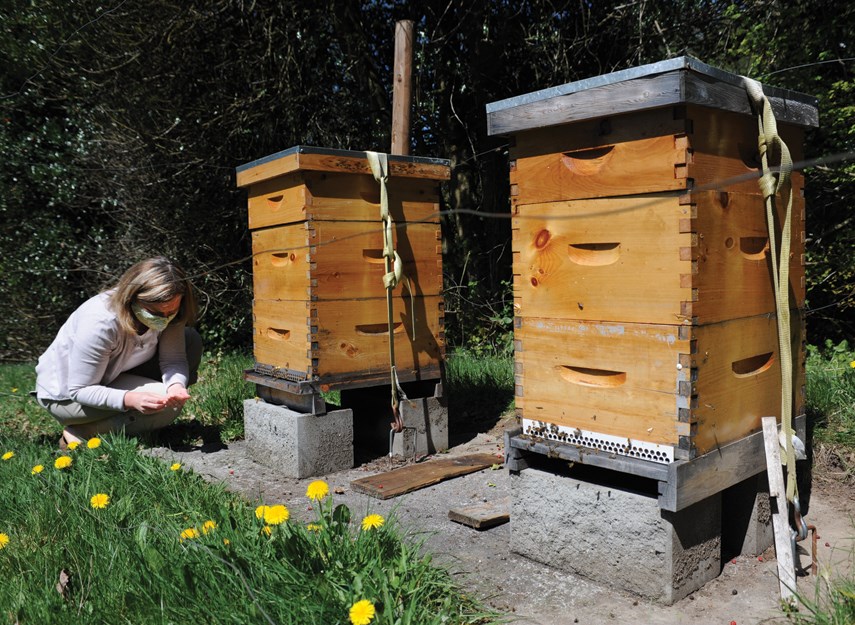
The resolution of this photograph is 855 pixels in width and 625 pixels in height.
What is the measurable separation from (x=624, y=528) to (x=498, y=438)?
2118mm

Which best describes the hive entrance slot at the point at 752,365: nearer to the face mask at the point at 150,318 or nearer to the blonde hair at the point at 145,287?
the blonde hair at the point at 145,287

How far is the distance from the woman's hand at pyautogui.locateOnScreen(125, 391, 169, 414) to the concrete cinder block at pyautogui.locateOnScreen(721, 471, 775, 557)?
2.79 m

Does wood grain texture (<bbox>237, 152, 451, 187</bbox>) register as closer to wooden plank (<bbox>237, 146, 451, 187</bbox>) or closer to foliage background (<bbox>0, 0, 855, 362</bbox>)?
wooden plank (<bbox>237, 146, 451, 187</bbox>)

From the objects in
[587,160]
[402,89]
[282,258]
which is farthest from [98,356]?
[587,160]

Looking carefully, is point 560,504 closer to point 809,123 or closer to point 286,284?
point 809,123

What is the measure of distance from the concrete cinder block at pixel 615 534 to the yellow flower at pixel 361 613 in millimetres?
1014

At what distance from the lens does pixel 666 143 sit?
7.11ft

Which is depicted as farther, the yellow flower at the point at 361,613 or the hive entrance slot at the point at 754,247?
the hive entrance slot at the point at 754,247

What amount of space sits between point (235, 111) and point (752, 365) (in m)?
5.89

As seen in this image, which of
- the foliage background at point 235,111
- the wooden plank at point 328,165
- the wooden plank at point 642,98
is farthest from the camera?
the foliage background at point 235,111

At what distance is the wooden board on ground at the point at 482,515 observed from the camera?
9.64ft

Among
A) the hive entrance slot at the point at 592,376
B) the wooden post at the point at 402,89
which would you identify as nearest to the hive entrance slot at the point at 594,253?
the hive entrance slot at the point at 592,376

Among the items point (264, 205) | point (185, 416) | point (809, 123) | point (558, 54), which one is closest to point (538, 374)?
point (809, 123)

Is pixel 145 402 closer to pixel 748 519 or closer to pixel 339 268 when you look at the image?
pixel 339 268
